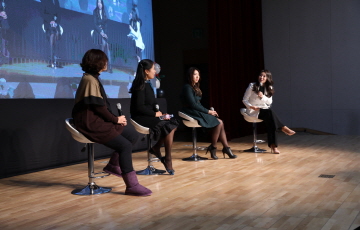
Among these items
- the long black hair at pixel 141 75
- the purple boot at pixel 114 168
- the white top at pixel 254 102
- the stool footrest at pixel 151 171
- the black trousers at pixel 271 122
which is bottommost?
the stool footrest at pixel 151 171

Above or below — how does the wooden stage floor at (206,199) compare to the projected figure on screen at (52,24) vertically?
below

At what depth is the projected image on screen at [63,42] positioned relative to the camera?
508cm

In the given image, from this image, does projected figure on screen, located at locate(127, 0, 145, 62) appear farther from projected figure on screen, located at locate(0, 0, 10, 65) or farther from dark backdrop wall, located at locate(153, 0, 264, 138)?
projected figure on screen, located at locate(0, 0, 10, 65)

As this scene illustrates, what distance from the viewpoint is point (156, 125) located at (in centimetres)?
441

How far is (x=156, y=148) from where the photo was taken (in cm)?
465

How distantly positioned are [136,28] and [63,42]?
1.79 meters

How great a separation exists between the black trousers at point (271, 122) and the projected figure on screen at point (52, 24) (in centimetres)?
294

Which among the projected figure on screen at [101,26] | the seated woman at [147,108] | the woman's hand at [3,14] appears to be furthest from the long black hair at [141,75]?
the projected figure on screen at [101,26]

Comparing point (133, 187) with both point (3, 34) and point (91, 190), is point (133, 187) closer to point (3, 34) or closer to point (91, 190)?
point (91, 190)

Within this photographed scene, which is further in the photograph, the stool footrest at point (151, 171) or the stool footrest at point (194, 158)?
the stool footrest at point (194, 158)

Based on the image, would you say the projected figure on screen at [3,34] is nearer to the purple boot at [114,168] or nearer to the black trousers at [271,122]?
the purple boot at [114,168]

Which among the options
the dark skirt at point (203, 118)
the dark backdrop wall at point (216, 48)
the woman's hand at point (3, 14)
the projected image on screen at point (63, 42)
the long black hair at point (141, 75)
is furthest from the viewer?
the dark backdrop wall at point (216, 48)

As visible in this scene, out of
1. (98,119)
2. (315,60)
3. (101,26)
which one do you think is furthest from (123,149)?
(315,60)

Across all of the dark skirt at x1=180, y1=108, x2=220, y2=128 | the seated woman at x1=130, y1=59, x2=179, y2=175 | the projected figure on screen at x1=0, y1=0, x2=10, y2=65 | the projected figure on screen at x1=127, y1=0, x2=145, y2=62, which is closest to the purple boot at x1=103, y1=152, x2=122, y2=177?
the seated woman at x1=130, y1=59, x2=179, y2=175
